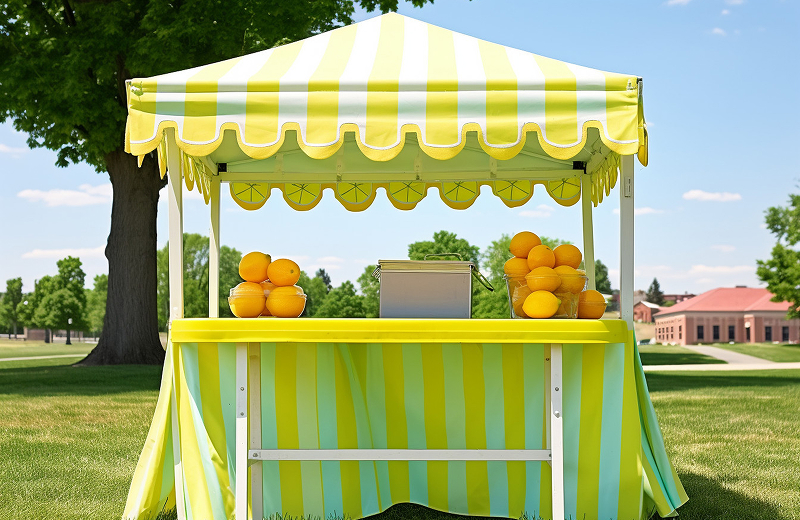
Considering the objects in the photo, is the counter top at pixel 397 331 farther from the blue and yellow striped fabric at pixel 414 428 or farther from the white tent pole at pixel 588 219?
the white tent pole at pixel 588 219

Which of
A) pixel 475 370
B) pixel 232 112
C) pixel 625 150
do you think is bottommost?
pixel 475 370

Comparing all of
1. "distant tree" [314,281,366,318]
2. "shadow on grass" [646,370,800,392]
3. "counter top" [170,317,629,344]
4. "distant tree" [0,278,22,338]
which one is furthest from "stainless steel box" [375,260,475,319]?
"distant tree" [0,278,22,338]

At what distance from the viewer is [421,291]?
142 inches

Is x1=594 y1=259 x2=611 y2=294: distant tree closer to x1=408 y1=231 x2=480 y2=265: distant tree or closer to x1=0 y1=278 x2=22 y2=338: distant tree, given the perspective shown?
x1=408 y1=231 x2=480 y2=265: distant tree

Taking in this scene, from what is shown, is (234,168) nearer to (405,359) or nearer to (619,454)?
(405,359)

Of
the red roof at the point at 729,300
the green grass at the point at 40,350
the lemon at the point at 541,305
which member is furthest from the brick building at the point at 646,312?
the lemon at the point at 541,305

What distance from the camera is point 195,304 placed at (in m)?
47.3

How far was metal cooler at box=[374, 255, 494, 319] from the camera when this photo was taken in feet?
11.8

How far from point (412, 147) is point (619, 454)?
2316 millimetres

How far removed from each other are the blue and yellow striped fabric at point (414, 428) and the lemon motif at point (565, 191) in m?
1.87

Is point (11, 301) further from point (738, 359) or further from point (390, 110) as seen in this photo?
point (390, 110)

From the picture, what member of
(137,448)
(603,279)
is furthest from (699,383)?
(603,279)

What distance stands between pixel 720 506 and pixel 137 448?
4626 millimetres

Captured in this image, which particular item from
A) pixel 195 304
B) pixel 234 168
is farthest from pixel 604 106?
pixel 195 304
